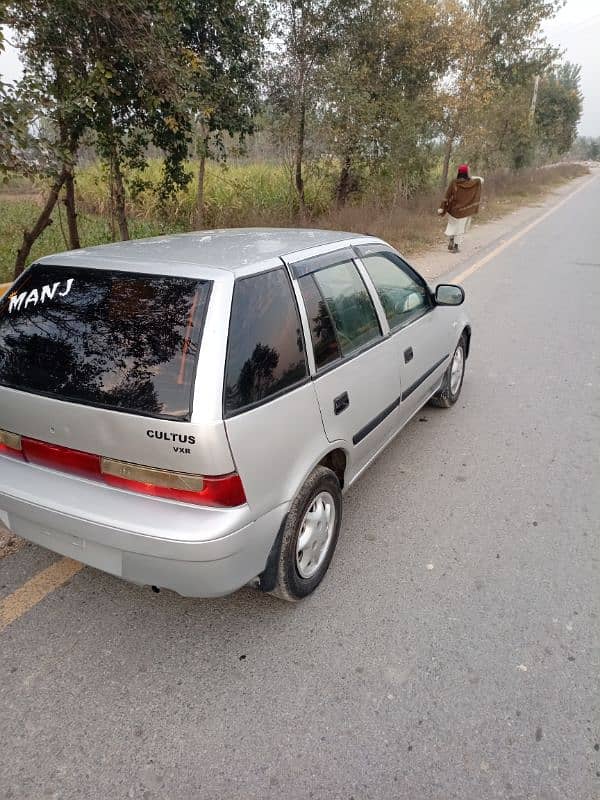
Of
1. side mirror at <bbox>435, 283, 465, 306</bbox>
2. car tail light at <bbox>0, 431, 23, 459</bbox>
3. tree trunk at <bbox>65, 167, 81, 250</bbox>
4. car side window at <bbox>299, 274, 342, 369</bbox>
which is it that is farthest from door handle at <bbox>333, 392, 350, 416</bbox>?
tree trunk at <bbox>65, 167, 81, 250</bbox>

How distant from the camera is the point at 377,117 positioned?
1323 cm

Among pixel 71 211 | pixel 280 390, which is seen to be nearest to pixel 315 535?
pixel 280 390

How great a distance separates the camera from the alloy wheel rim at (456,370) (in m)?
4.75

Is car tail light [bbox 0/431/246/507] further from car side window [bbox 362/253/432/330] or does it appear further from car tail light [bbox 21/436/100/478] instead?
car side window [bbox 362/253/432/330]

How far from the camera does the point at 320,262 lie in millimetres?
2869

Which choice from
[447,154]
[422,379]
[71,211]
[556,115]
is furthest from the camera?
[556,115]

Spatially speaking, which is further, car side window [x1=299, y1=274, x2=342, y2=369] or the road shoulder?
the road shoulder

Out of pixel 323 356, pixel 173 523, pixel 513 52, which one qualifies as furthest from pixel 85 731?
pixel 513 52

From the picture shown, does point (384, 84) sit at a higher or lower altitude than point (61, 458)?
higher

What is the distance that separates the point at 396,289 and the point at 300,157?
9.97 meters

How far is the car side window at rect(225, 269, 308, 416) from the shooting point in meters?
2.16

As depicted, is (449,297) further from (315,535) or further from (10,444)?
(10,444)

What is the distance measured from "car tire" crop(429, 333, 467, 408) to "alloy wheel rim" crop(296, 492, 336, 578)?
2.16m

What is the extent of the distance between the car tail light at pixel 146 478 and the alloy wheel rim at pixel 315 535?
57 cm
